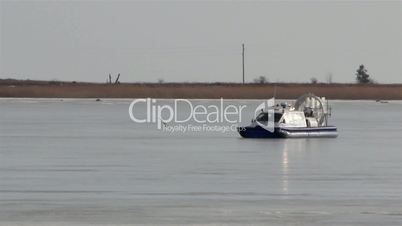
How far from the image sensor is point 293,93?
87.6 metres

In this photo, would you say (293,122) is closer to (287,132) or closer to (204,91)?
(287,132)

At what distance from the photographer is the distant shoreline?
8819 centimetres

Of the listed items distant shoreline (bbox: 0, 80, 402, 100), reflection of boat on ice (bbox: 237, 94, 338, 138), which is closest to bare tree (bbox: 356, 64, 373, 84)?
distant shoreline (bbox: 0, 80, 402, 100)

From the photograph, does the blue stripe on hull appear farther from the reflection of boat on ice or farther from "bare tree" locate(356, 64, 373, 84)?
"bare tree" locate(356, 64, 373, 84)

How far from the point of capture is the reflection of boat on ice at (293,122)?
38281mm

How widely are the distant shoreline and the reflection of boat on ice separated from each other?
41669 millimetres

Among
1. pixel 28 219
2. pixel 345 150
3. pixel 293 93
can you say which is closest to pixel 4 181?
pixel 28 219

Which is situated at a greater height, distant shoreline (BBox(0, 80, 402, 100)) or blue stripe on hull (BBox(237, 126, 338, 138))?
distant shoreline (BBox(0, 80, 402, 100))

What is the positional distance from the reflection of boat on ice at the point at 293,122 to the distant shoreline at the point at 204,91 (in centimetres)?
4167

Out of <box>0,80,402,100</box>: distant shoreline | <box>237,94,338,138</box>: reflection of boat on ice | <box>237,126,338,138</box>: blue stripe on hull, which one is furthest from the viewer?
<box>0,80,402,100</box>: distant shoreline

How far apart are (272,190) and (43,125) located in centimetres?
2313

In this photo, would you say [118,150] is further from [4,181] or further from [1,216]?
[1,216]

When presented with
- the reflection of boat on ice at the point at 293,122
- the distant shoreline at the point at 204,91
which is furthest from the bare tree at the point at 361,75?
the reflection of boat on ice at the point at 293,122

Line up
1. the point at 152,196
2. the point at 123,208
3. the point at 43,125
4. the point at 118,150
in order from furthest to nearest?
1. the point at 43,125
2. the point at 118,150
3. the point at 152,196
4. the point at 123,208
